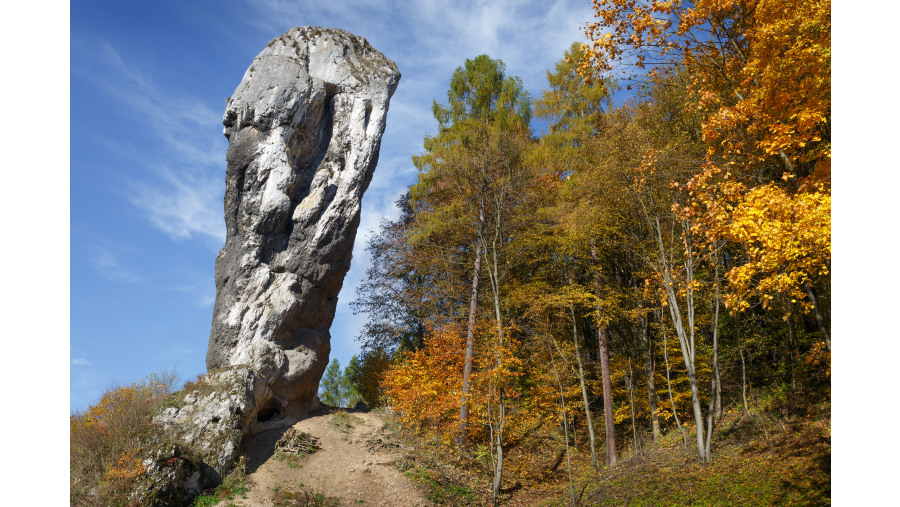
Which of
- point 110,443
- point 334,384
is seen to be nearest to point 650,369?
point 110,443

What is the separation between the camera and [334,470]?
506 inches

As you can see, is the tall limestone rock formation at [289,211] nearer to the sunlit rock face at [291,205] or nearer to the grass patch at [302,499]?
the sunlit rock face at [291,205]

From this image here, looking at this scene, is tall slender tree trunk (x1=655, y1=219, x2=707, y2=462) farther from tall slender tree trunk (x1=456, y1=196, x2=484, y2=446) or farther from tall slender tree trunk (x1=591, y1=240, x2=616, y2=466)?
tall slender tree trunk (x1=456, y1=196, x2=484, y2=446)

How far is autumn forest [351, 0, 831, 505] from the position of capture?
770 centimetres

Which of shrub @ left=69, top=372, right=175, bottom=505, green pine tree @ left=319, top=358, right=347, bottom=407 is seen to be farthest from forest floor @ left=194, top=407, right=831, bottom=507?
green pine tree @ left=319, top=358, right=347, bottom=407

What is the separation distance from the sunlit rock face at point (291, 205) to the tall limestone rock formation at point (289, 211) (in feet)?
0.10

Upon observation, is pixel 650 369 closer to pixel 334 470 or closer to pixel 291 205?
pixel 334 470

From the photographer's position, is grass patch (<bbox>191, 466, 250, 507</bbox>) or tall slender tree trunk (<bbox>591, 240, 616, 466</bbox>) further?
tall slender tree trunk (<bbox>591, 240, 616, 466</bbox>)

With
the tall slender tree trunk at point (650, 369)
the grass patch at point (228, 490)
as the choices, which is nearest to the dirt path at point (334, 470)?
the grass patch at point (228, 490)

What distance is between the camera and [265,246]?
15.8 m

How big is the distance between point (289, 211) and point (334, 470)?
7.66 m

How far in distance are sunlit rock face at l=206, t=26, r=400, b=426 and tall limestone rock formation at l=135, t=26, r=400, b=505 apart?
0.03 metres

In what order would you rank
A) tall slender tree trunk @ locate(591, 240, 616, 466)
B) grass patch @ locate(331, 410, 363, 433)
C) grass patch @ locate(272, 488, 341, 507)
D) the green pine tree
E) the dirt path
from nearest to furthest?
grass patch @ locate(272, 488, 341, 507)
the dirt path
tall slender tree trunk @ locate(591, 240, 616, 466)
grass patch @ locate(331, 410, 363, 433)
the green pine tree
